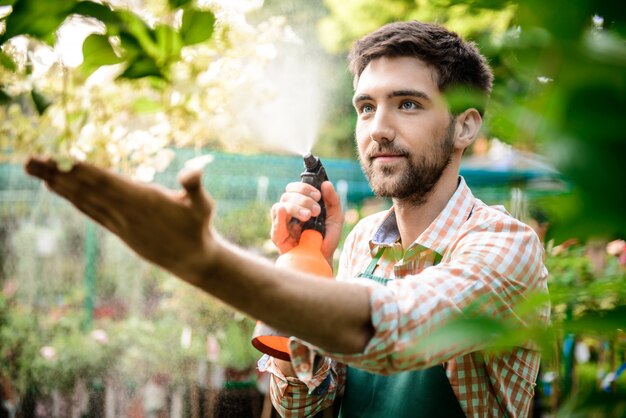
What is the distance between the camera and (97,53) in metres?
0.62

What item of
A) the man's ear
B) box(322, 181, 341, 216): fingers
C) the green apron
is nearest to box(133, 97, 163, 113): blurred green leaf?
box(322, 181, 341, 216): fingers

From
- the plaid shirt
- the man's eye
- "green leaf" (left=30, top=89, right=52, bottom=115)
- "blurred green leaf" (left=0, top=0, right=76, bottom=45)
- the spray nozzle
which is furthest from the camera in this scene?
the man's eye

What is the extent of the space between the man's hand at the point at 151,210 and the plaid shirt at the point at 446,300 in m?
0.22

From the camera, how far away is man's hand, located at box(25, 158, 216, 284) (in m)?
0.62

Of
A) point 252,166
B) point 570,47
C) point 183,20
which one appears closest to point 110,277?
point 252,166

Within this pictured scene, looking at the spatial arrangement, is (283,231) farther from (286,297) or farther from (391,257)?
(286,297)

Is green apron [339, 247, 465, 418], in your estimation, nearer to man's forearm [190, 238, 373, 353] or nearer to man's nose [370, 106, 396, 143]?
man's nose [370, 106, 396, 143]

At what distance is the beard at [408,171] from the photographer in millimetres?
1270

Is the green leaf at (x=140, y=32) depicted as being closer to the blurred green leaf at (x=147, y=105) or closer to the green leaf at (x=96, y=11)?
the green leaf at (x=96, y=11)

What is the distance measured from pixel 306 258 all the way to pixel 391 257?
0.99ft

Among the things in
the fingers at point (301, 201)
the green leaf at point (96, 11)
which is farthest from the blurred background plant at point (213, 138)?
the fingers at point (301, 201)

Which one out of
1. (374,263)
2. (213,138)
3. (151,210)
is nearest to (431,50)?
(374,263)

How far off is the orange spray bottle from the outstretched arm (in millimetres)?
364

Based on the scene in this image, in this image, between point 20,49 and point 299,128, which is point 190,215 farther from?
point 299,128
